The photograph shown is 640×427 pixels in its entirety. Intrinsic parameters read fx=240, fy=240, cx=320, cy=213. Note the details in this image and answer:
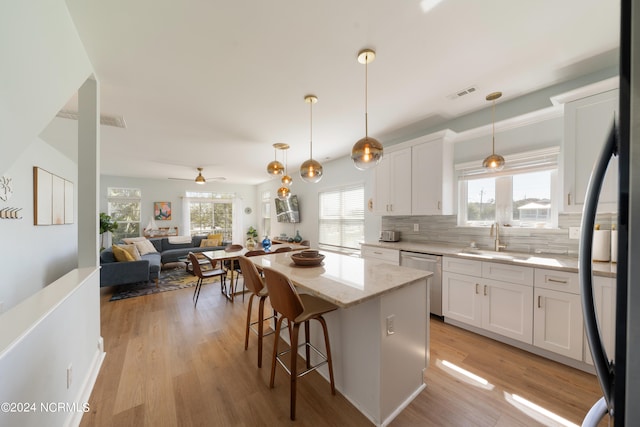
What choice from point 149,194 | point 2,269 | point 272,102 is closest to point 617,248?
point 272,102

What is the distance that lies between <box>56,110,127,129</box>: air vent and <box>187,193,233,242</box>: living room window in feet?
16.0

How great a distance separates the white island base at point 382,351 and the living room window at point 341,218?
9.39 ft

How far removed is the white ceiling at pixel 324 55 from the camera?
5.02 feet

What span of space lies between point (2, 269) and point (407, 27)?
14.2ft

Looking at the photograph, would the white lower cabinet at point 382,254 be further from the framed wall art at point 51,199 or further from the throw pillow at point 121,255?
the framed wall art at point 51,199

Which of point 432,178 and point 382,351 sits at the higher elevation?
point 432,178

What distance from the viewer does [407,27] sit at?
1654 mm

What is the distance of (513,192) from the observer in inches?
112

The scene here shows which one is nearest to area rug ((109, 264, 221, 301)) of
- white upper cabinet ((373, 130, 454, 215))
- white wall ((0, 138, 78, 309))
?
white wall ((0, 138, 78, 309))

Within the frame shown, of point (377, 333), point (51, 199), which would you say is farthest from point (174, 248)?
point (377, 333)

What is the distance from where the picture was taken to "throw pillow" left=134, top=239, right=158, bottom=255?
5641 millimetres

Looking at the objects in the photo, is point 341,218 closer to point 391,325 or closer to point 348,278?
point 348,278

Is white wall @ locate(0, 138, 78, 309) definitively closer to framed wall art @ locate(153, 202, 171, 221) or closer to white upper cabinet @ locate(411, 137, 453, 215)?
framed wall art @ locate(153, 202, 171, 221)

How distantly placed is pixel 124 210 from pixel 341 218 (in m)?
6.23
